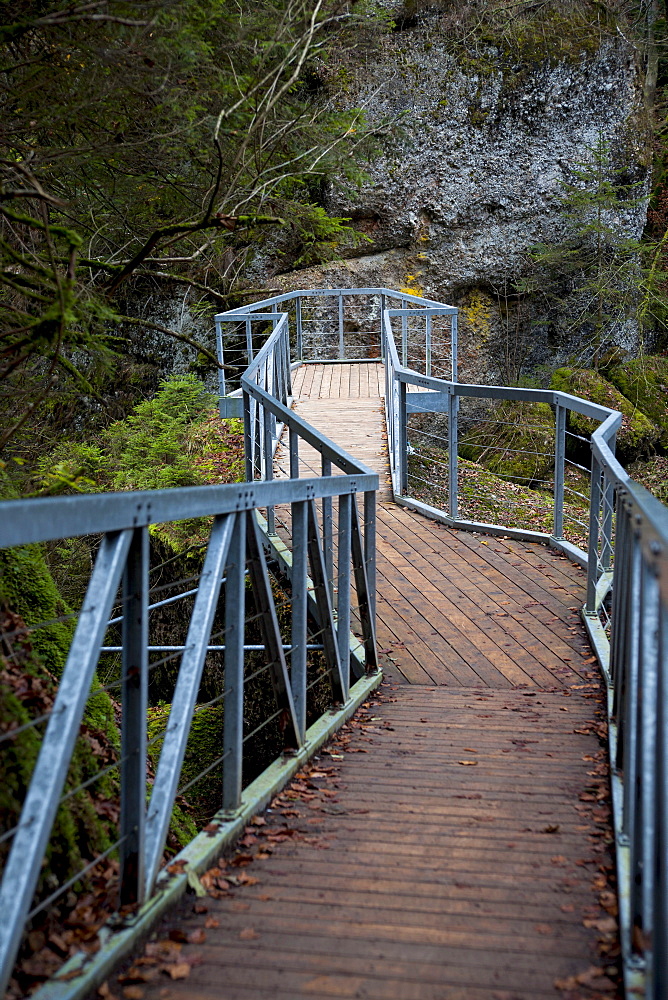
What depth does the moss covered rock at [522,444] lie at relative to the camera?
14648 millimetres

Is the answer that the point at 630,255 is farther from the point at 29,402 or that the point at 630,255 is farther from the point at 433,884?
the point at 433,884

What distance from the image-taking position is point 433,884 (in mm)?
2736

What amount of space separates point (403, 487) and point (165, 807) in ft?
25.0

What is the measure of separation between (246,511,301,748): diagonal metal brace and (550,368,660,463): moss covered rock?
39.3 ft

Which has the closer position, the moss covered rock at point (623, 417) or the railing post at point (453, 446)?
the railing post at point (453, 446)

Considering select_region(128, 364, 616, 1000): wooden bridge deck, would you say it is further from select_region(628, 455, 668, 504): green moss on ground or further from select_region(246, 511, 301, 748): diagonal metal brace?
select_region(628, 455, 668, 504): green moss on ground

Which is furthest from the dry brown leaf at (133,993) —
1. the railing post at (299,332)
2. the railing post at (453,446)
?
the railing post at (299,332)

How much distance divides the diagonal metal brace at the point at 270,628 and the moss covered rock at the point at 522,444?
10.7 m

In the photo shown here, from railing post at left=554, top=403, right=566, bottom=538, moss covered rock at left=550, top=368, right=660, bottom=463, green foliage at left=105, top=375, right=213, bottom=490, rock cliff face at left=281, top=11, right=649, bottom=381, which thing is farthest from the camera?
rock cliff face at left=281, top=11, right=649, bottom=381

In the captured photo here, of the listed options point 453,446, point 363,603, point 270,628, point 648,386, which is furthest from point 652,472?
point 270,628

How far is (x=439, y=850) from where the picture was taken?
3.03 m

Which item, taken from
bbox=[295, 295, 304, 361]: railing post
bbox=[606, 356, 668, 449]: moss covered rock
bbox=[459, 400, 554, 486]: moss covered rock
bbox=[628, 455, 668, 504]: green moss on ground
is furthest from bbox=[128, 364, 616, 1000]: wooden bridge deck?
bbox=[295, 295, 304, 361]: railing post

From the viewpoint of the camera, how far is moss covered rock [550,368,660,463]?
15.0 meters

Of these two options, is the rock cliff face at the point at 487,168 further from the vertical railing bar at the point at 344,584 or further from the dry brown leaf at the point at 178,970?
the dry brown leaf at the point at 178,970
